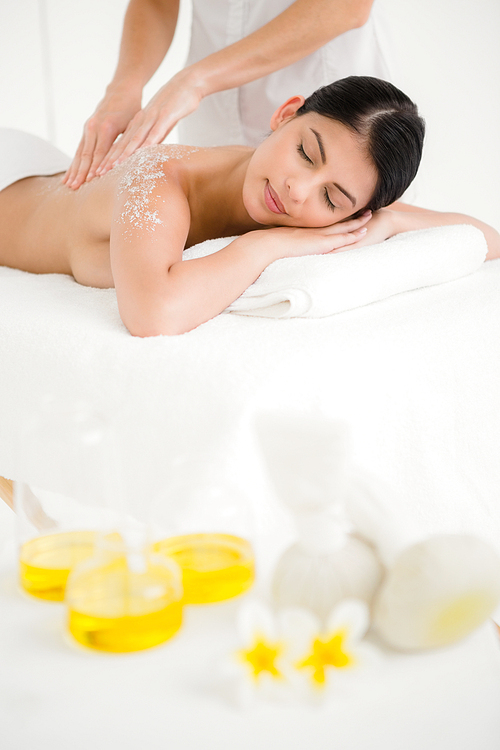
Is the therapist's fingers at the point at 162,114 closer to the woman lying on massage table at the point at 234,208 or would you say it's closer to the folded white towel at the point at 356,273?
the woman lying on massage table at the point at 234,208

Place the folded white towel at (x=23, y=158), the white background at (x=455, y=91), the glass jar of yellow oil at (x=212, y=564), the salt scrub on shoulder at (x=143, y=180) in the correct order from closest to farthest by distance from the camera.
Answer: the glass jar of yellow oil at (x=212, y=564)
the salt scrub on shoulder at (x=143, y=180)
the folded white towel at (x=23, y=158)
the white background at (x=455, y=91)

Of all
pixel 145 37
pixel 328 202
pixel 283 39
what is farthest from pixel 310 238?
pixel 145 37

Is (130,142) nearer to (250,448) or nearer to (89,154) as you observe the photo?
(89,154)

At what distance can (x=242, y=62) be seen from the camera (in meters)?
1.46

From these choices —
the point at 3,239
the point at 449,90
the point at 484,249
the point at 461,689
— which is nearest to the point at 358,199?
the point at 484,249

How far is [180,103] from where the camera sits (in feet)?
4.53

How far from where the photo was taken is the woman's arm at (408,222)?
4.37 ft

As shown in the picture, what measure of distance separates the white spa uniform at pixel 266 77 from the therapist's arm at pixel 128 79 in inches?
4.3

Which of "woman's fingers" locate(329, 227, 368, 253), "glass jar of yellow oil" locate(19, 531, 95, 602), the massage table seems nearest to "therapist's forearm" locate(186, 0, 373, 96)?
"woman's fingers" locate(329, 227, 368, 253)

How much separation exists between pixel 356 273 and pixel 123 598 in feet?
2.37

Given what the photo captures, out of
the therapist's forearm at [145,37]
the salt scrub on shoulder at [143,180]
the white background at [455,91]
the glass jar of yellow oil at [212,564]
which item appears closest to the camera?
the glass jar of yellow oil at [212,564]

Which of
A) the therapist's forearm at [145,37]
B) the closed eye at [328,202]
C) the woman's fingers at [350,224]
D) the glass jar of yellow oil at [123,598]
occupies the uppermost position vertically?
the therapist's forearm at [145,37]

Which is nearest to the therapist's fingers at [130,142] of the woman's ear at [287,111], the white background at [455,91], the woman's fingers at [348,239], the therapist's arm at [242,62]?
the therapist's arm at [242,62]

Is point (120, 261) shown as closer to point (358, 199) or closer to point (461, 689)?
point (358, 199)
